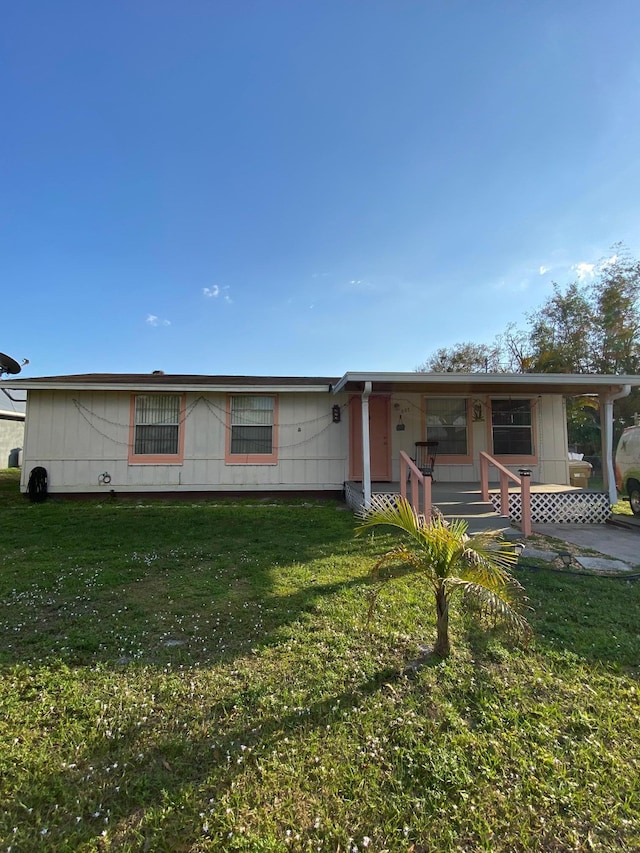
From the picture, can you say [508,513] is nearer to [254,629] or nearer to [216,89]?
[254,629]

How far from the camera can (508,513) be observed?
21.9 feet

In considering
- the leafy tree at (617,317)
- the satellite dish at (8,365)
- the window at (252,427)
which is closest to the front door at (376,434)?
the window at (252,427)

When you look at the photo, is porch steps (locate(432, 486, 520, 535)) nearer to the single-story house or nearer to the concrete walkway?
the concrete walkway

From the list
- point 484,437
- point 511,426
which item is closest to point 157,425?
point 484,437

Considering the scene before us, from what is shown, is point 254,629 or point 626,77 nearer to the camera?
point 254,629

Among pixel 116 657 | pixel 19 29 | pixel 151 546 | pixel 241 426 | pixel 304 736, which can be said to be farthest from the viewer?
pixel 241 426

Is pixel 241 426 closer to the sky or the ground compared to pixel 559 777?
closer to the sky

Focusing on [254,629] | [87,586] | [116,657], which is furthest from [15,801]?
[87,586]

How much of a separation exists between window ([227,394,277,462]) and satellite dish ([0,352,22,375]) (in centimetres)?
463

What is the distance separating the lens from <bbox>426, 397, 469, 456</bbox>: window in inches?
357

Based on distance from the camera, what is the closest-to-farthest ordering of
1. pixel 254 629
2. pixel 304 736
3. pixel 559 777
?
pixel 559 777 < pixel 304 736 < pixel 254 629

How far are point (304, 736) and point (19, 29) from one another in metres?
10.3

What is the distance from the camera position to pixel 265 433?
356 inches

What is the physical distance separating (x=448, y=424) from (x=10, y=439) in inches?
679
